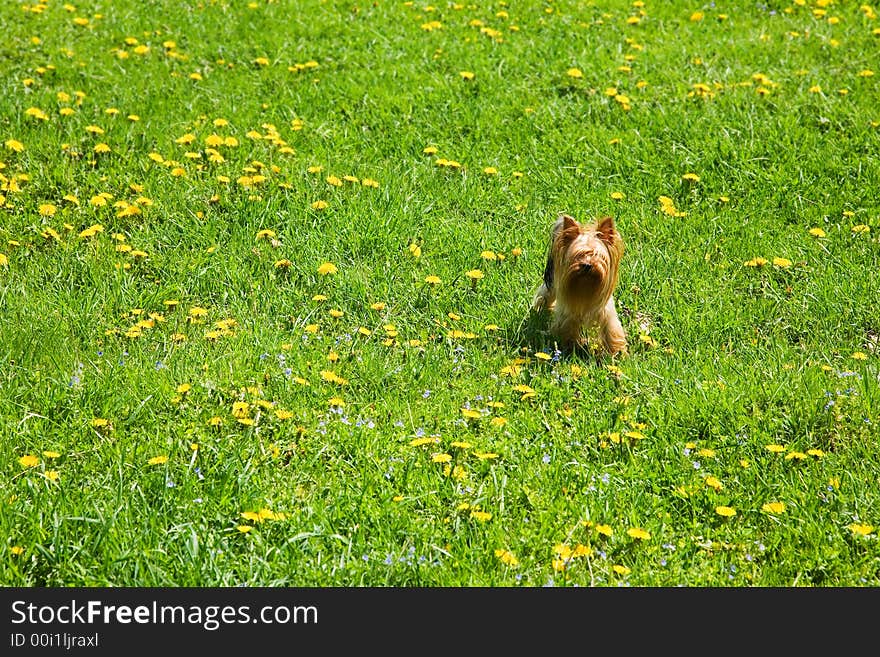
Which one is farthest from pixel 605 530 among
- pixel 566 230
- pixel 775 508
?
pixel 566 230

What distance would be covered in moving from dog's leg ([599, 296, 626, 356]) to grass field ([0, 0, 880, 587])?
0.10 m

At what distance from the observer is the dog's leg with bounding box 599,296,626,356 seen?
197 inches

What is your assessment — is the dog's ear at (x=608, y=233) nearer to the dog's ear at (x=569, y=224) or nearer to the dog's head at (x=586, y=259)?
the dog's head at (x=586, y=259)

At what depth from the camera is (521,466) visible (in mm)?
4199

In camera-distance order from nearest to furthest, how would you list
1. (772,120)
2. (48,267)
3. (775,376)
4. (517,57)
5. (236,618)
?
(236,618)
(775,376)
(48,267)
(772,120)
(517,57)

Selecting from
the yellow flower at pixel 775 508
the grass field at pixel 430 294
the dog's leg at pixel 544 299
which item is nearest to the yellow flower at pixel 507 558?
the grass field at pixel 430 294

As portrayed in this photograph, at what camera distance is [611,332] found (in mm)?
5039

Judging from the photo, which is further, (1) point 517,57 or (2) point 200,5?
(2) point 200,5

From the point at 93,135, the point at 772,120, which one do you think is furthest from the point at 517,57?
the point at 93,135

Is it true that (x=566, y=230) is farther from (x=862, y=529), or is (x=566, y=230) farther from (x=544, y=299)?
(x=862, y=529)

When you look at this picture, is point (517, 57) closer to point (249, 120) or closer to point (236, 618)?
point (249, 120)

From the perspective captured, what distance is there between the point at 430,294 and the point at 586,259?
1.26m

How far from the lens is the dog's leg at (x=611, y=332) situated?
16.4ft

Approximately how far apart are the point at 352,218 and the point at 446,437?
7.74 ft
